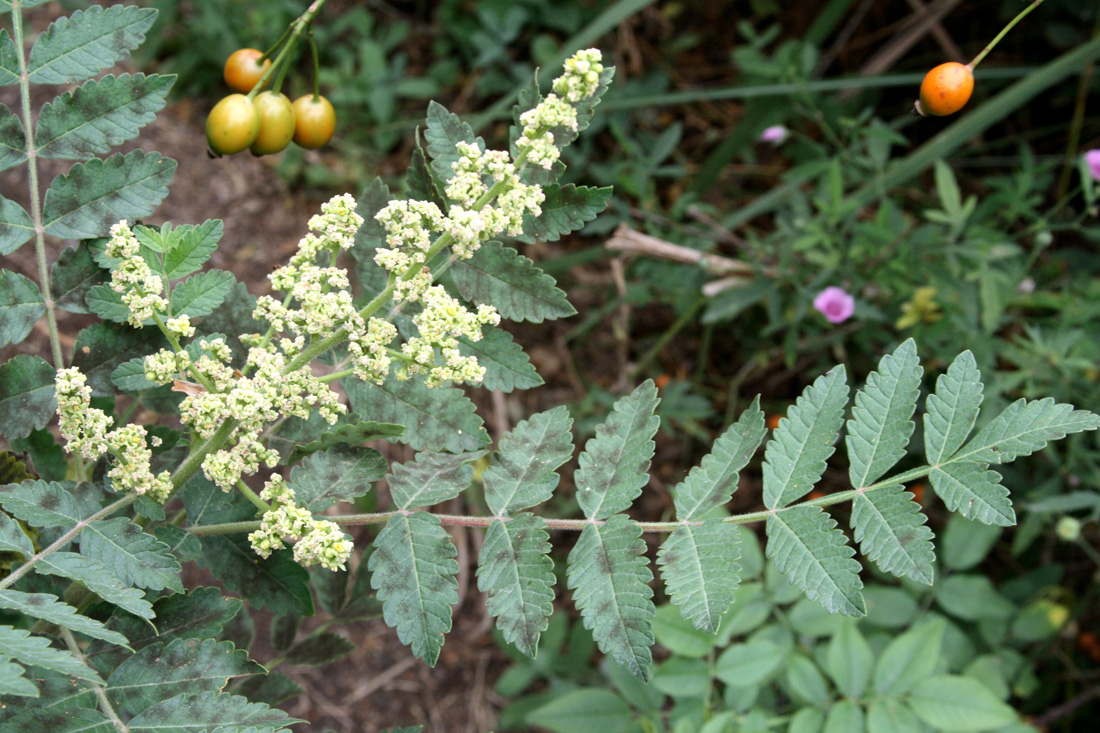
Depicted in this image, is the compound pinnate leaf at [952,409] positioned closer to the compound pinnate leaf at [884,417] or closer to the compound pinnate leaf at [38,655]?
the compound pinnate leaf at [884,417]

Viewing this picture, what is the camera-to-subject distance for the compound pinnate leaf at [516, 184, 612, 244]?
3.75ft

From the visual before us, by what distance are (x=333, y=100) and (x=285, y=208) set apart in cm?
45

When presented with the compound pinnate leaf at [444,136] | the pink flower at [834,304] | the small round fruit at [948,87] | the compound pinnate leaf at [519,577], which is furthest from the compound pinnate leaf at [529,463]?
the pink flower at [834,304]

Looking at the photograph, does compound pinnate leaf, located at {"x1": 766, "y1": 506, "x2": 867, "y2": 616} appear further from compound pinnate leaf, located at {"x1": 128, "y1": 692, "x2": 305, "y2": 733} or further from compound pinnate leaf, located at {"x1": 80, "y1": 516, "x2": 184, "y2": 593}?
compound pinnate leaf, located at {"x1": 80, "y1": 516, "x2": 184, "y2": 593}

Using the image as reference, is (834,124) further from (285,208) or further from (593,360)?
(285,208)

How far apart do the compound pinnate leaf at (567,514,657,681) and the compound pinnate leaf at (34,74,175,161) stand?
2.85ft

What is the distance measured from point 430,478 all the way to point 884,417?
2.08 ft

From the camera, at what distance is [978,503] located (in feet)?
3.70

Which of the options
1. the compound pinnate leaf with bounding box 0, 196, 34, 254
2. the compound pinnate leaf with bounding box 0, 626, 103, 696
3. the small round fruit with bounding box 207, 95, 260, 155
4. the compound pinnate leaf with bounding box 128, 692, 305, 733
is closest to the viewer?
the compound pinnate leaf with bounding box 0, 626, 103, 696

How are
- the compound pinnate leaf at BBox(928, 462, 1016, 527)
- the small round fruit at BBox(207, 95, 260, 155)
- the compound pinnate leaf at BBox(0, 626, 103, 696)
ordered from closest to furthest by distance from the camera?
the compound pinnate leaf at BBox(0, 626, 103, 696) → the compound pinnate leaf at BBox(928, 462, 1016, 527) → the small round fruit at BBox(207, 95, 260, 155)

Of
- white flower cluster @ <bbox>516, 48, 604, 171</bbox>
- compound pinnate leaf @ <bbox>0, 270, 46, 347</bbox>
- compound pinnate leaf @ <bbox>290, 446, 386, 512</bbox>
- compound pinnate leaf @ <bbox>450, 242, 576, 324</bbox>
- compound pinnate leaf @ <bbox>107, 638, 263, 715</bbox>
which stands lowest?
compound pinnate leaf @ <bbox>107, 638, 263, 715</bbox>

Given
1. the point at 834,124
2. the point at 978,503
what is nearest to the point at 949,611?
the point at 978,503

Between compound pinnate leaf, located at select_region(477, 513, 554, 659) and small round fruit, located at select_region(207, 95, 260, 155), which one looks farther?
small round fruit, located at select_region(207, 95, 260, 155)

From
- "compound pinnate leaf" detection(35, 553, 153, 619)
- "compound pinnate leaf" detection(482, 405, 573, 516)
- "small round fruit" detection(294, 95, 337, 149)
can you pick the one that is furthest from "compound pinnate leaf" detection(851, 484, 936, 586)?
"small round fruit" detection(294, 95, 337, 149)
